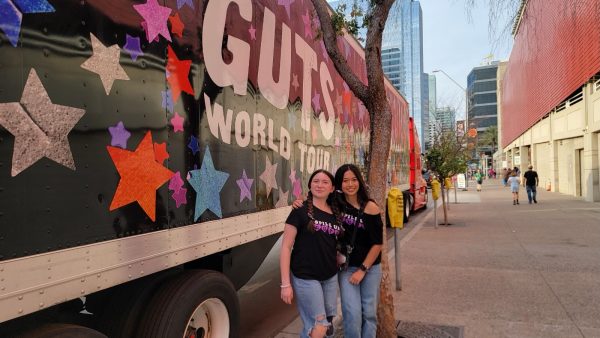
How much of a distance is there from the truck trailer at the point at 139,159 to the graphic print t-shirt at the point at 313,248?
64 cm

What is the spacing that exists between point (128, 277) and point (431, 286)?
4620mm

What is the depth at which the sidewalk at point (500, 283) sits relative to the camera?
181 inches

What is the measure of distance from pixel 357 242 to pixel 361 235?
0.06m

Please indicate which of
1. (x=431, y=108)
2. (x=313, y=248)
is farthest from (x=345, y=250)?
(x=431, y=108)

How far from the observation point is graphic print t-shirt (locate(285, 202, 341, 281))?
318cm

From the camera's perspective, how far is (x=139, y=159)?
2.61 metres

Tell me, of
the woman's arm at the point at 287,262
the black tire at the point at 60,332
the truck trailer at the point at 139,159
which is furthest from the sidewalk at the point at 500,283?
the black tire at the point at 60,332

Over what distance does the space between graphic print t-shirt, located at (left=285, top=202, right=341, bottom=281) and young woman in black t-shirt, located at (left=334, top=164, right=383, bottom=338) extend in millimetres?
193

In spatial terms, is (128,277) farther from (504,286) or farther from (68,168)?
(504,286)

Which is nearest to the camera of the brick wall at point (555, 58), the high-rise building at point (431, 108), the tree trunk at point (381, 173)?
the tree trunk at point (381, 173)

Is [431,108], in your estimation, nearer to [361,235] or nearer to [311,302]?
[361,235]

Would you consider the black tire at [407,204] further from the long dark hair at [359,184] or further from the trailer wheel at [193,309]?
the trailer wheel at [193,309]

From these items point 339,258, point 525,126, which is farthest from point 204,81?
point 525,126

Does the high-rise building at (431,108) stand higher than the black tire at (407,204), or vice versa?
the high-rise building at (431,108)
